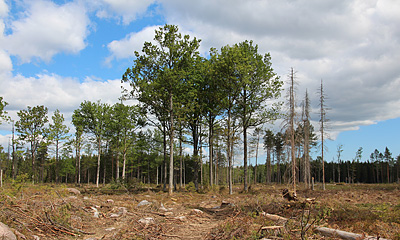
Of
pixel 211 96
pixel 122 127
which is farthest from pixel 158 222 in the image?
pixel 122 127

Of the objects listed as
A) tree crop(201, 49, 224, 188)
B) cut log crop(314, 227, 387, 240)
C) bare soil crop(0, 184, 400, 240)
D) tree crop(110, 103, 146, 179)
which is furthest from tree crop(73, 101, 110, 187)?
cut log crop(314, 227, 387, 240)

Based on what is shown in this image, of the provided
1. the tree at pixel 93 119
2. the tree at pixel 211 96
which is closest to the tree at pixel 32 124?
the tree at pixel 93 119

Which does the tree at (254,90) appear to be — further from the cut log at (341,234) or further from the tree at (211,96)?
the cut log at (341,234)

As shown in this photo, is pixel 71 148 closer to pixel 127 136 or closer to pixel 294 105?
pixel 127 136

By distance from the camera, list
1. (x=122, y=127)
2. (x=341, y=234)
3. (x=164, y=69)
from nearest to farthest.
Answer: (x=341, y=234), (x=164, y=69), (x=122, y=127)

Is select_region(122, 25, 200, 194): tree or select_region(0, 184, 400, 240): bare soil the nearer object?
select_region(0, 184, 400, 240): bare soil

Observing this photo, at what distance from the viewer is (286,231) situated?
8.01 metres

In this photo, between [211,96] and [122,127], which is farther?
[122,127]

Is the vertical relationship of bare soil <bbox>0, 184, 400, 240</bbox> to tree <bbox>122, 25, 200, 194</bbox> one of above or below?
below

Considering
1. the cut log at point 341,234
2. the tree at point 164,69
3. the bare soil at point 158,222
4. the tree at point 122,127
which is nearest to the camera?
the cut log at point 341,234

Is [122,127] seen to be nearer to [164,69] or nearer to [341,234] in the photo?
[164,69]

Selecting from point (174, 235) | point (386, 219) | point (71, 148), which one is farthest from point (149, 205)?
point (71, 148)

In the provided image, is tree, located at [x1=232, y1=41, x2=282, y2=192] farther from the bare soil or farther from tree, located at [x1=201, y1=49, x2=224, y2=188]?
the bare soil

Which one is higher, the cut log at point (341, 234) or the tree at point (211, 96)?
the tree at point (211, 96)
